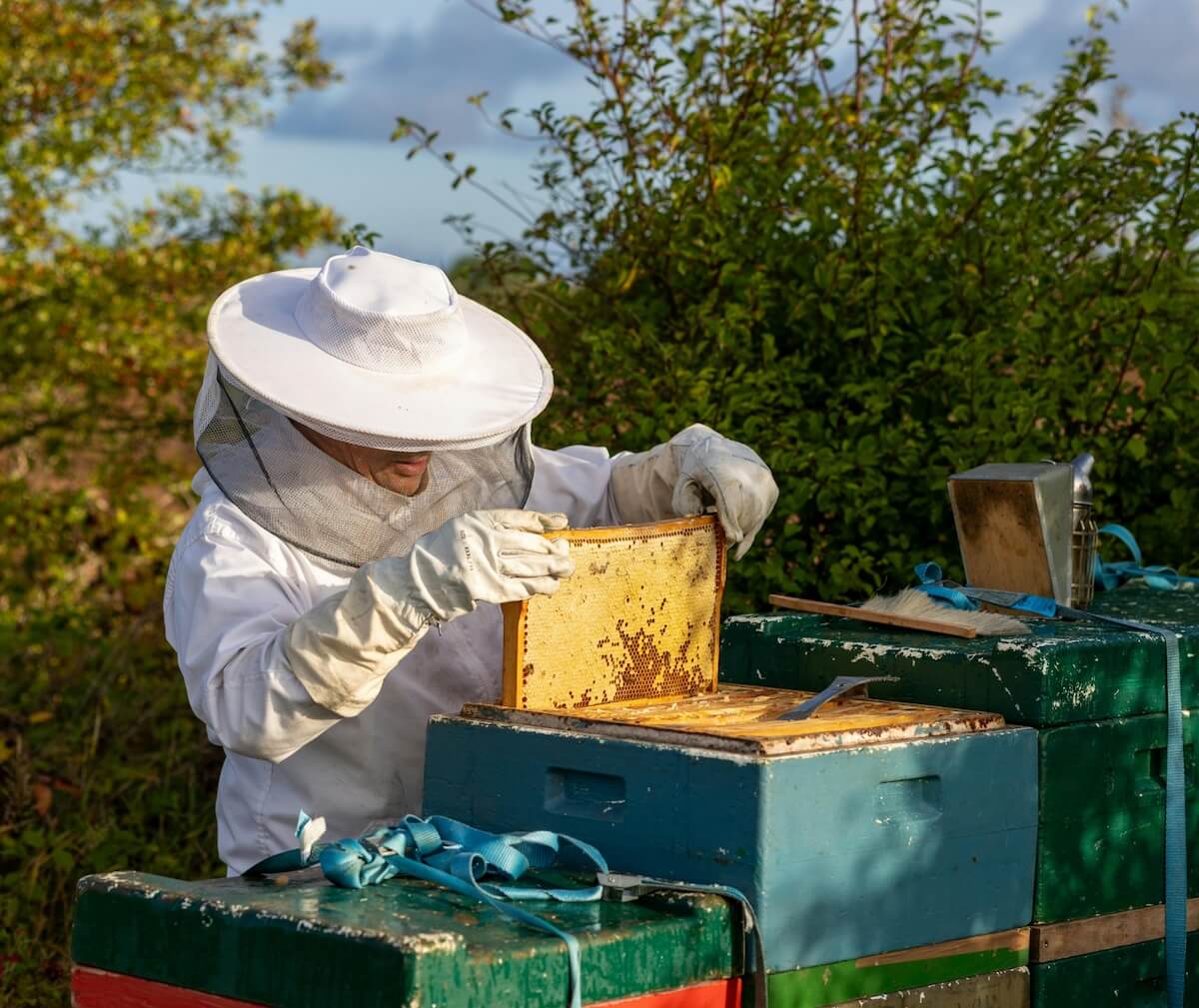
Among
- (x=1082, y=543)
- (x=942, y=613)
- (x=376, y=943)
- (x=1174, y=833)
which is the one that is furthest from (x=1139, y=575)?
(x=376, y=943)

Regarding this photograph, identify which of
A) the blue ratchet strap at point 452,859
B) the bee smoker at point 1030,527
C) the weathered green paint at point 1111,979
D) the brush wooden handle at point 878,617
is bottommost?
the weathered green paint at point 1111,979

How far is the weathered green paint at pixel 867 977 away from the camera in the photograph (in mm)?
1800

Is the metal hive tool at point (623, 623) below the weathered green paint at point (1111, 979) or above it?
above

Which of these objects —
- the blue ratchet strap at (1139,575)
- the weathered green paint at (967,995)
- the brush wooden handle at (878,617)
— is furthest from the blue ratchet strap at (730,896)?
the blue ratchet strap at (1139,575)

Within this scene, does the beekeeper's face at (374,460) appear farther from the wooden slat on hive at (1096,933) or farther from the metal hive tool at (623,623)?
the wooden slat on hive at (1096,933)

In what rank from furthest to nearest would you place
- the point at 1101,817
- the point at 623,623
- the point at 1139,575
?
the point at 1139,575 < the point at 623,623 < the point at 1101,817

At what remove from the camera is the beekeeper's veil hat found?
2299mm

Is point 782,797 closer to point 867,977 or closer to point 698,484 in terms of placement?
point 867,977

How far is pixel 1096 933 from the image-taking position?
211cm

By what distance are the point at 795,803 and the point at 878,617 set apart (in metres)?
0.69

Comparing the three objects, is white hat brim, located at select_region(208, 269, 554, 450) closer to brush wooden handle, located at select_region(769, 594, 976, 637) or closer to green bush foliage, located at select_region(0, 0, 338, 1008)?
brush wooden handle, located at select_region(769, 594, 976, 637)

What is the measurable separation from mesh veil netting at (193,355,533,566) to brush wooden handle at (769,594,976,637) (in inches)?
23.1

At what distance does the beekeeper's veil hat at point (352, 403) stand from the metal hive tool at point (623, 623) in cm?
29

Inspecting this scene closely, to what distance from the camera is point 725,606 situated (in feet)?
11.4
